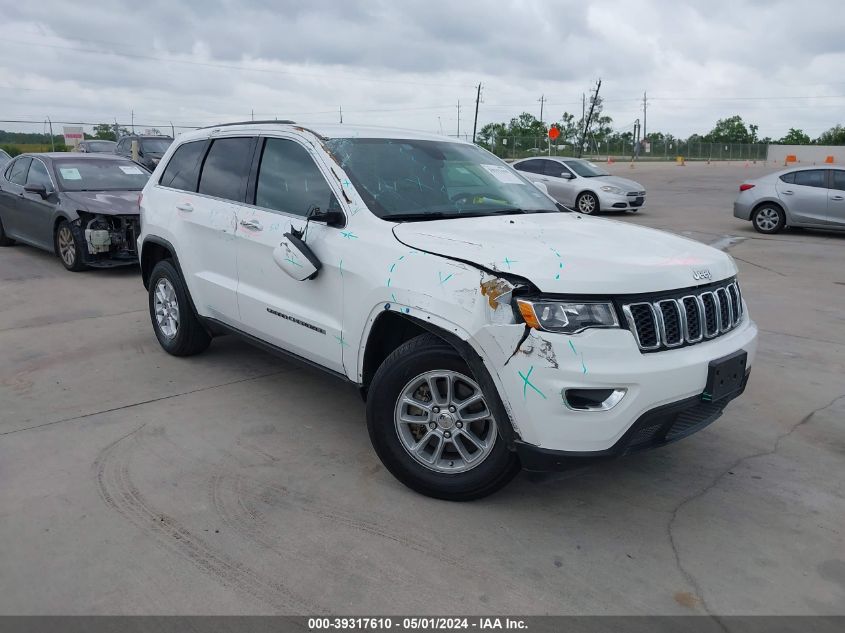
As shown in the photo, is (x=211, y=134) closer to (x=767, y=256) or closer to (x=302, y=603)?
(x=302, y=603)

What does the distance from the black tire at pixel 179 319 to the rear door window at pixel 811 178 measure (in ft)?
43.4

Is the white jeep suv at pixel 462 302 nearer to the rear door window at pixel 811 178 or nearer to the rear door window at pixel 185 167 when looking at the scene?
the rear door window at pixel 185 167

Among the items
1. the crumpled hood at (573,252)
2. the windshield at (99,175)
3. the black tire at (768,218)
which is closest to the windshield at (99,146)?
the windshield at (99,175)

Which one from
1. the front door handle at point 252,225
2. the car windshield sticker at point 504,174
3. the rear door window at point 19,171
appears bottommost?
the front door handle at point 252,225

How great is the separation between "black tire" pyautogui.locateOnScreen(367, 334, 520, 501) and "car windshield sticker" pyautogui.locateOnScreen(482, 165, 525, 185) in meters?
1.75

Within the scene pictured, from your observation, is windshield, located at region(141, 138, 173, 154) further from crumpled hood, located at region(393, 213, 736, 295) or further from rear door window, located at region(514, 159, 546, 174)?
crumpled hood, located at region(393, 213, 736, 295)

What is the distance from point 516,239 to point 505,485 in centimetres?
121

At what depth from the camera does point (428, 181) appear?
426 cm

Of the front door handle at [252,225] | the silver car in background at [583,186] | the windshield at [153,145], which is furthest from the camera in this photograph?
the windshield at [153,145]

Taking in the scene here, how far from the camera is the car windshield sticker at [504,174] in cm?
476

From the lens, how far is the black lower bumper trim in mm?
3025

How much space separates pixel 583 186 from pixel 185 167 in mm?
13278

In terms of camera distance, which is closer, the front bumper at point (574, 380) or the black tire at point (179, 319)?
the front bumper at point (574, 380)

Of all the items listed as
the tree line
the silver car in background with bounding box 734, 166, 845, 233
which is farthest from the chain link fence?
the silver car in background with bounding box 734, 166, 845, 233
